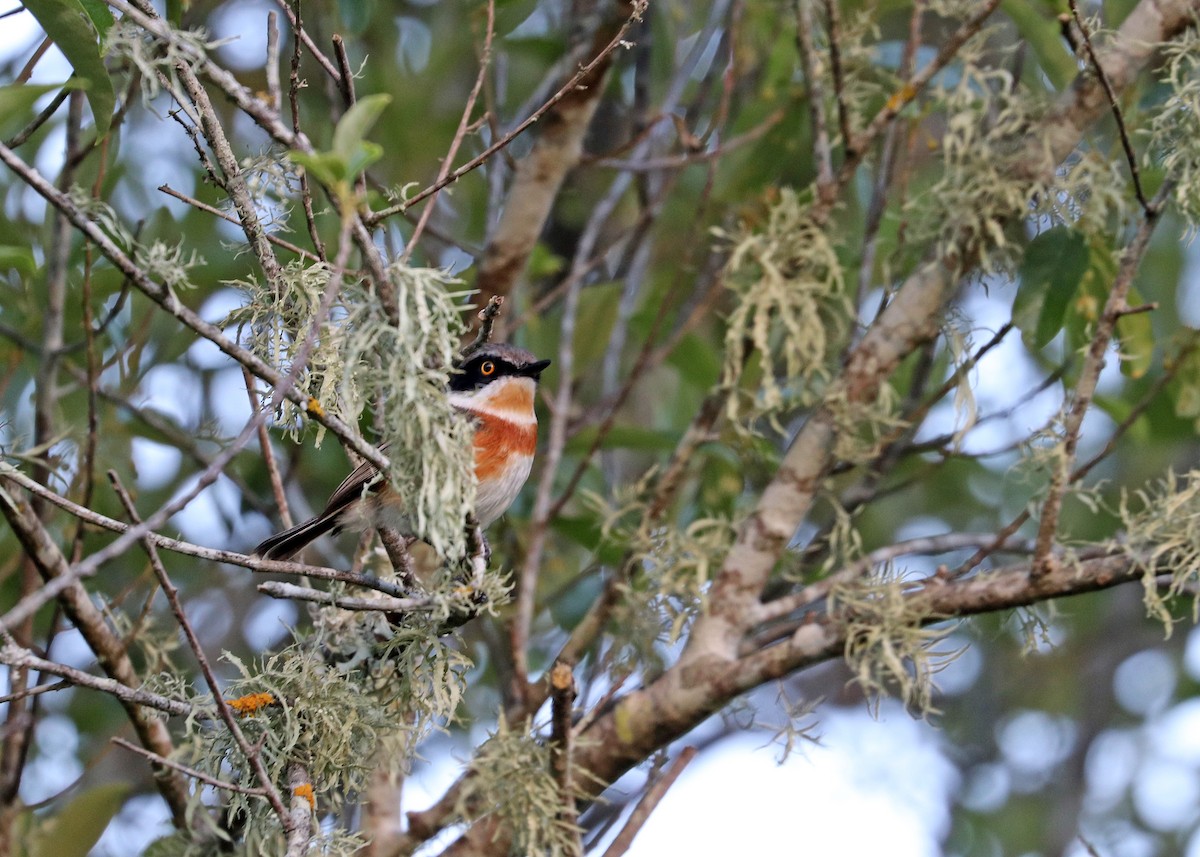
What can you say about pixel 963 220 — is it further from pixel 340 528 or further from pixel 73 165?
pixel 73 165

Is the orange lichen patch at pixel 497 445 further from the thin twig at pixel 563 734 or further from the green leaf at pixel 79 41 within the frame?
the green leaf at pixel 79 41

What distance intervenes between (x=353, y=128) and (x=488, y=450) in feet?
7.23

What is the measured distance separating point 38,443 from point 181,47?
2.11 meters

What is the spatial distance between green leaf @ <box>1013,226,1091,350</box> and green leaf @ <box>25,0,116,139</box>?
2.88 meters

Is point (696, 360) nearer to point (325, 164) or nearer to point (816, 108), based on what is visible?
point (816, 108)

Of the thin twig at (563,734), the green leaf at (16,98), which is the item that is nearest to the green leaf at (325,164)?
the green leaf at (16,98)

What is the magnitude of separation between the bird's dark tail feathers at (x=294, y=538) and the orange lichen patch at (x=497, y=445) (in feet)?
1.68

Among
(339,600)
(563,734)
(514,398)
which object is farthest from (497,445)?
(339,600)

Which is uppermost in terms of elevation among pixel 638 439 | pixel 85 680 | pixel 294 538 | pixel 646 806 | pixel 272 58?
pixel 272 58

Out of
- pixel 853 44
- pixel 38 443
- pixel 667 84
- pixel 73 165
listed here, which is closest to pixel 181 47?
pixel 73 165

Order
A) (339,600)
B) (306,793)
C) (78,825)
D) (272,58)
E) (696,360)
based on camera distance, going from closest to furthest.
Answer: (339,600) < (306,793) < (272,58) < (78,825) < (696,360)

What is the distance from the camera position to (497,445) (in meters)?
4.14

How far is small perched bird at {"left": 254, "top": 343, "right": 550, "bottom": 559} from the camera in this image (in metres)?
3.88

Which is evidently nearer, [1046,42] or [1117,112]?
[1117,112]
